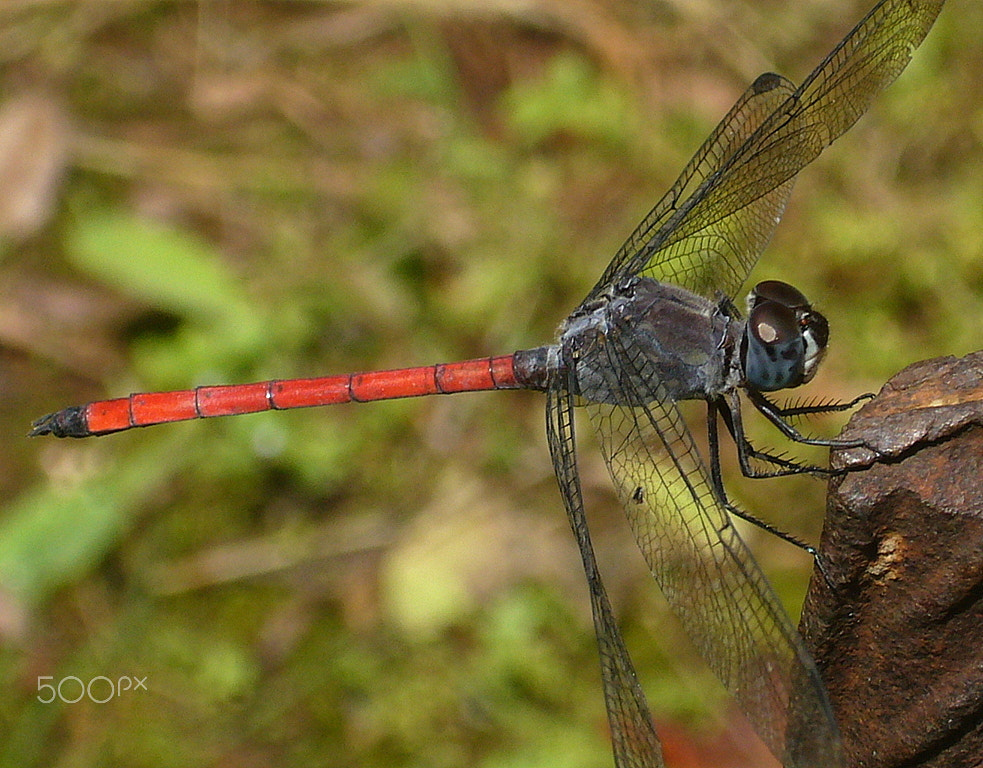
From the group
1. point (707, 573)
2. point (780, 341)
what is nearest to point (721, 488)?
point (707, 573)

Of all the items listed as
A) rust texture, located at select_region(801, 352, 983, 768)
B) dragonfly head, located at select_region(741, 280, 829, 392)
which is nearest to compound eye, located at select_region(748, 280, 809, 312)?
dragonfly head, located at select_region(741, 280, 829, 392)

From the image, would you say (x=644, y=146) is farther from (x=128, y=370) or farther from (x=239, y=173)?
(x=128, y=370)

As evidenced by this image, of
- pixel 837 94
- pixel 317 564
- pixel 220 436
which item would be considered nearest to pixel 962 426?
pixel 837 94

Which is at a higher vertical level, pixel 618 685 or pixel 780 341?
pixel 780 341

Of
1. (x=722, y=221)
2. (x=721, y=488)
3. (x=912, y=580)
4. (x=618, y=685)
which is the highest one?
(x=722, y=221)

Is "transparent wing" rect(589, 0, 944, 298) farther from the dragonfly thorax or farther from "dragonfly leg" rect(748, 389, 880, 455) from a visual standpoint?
"dragonfly leg" rect(748, 389, 880, 455)

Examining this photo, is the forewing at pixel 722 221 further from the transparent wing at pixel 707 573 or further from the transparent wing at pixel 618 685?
the transparent wing at pixel 618 685

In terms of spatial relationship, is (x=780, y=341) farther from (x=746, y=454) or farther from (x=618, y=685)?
(x=618, y=685)
